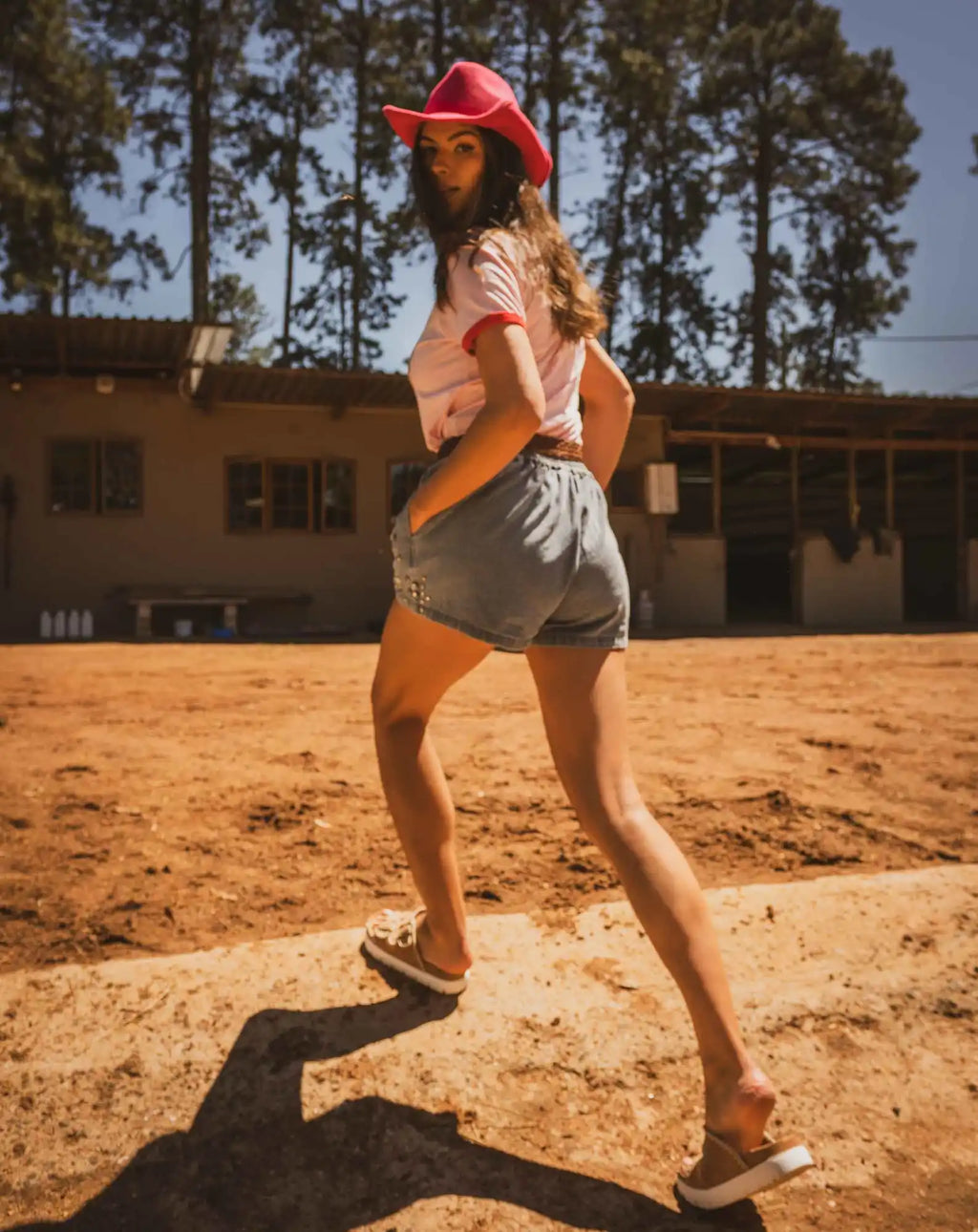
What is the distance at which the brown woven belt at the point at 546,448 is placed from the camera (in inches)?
58.3

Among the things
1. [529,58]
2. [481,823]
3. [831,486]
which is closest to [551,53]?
[529,58]

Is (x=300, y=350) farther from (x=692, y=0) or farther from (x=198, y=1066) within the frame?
(x=198, y=1066)

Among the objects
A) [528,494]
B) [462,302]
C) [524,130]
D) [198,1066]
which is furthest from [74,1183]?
[524,130]

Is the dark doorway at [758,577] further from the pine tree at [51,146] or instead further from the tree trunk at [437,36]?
the pine tree at [51,146]

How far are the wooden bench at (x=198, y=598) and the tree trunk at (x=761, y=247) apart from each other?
42.5 feet

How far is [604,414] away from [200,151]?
20207mm

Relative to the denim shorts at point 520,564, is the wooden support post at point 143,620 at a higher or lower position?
lower

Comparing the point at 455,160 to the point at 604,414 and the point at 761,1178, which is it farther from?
the point at 761,1178

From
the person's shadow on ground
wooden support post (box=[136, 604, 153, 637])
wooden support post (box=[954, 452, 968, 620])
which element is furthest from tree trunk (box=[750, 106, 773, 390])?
the person's shadow on ground

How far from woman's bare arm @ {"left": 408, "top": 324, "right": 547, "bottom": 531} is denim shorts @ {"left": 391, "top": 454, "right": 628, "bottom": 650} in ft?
0.17

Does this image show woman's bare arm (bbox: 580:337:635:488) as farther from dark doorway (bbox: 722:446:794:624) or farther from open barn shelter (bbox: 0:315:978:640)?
dark doorway (bbox: 722:446:794:624)

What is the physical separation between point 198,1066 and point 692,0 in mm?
24493

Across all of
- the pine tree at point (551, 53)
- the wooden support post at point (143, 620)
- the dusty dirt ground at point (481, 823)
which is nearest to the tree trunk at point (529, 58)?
the pine tree at point (551, 53)

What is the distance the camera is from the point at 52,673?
704cm
